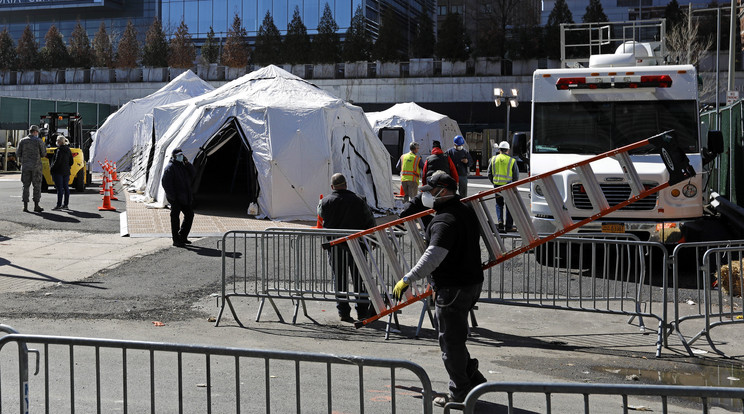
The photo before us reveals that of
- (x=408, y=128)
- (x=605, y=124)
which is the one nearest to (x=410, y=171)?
(x=605, y=124)

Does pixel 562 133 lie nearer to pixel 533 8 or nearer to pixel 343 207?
pixel 343 207

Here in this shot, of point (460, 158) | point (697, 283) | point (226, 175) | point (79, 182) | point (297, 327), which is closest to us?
point (297, 327)

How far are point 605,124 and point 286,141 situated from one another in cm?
874

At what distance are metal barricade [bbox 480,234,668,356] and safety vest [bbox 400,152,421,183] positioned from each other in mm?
6714

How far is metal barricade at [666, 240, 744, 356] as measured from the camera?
26.9 ft

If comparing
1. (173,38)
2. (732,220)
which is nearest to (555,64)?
(173,38)

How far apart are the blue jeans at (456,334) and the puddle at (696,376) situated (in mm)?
1860

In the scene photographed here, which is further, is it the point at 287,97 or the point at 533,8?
the point at 533,8

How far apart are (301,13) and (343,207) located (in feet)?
192

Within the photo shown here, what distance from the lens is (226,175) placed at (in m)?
29.9

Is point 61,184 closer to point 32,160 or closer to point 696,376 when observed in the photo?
point 32,160

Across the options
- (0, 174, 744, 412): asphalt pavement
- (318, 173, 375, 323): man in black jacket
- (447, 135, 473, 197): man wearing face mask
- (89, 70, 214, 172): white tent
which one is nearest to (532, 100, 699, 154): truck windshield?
(0, 174, 744, 412): asphalt pavement

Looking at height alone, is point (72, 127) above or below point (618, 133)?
above

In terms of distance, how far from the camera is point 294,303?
33.8ft
